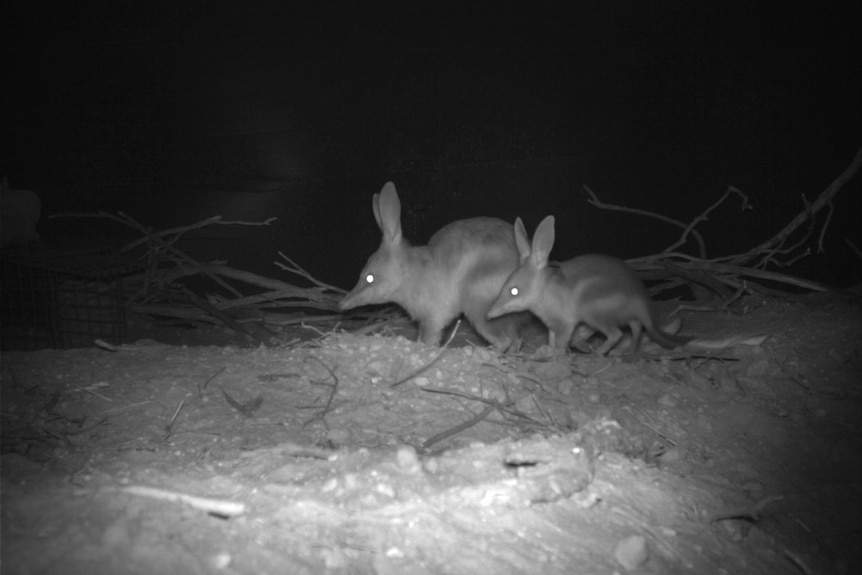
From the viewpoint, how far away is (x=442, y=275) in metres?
6.13

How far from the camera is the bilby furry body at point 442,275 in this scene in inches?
241

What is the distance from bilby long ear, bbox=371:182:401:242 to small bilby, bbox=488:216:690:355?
101 cm

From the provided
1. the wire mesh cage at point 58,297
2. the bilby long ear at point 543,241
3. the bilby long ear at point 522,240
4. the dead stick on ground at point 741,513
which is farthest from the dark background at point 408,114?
the dead stick on ground at point 741,513

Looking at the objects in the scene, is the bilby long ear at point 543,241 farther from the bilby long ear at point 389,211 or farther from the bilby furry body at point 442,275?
the bilby long ear at point 389,211

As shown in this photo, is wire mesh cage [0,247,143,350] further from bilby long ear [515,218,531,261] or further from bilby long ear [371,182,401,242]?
bilby long ear [515,218,531,261]

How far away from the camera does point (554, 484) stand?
2822mm

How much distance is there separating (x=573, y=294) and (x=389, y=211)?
1682 mm

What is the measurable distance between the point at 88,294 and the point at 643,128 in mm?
5582

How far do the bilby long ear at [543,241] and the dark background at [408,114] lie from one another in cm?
144

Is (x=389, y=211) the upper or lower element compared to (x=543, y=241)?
upper

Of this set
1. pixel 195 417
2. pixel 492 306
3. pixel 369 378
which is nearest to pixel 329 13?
pixel 492 306

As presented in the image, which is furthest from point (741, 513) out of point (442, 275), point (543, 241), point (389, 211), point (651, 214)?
point (651, 214)

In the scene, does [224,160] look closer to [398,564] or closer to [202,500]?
[202,500]

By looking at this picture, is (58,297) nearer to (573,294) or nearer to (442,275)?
(442,275)
